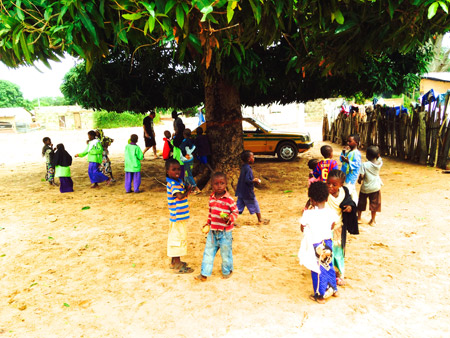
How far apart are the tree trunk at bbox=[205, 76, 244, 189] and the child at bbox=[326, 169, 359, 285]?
4.05 meters

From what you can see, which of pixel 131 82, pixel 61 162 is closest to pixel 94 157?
pixel 61 162

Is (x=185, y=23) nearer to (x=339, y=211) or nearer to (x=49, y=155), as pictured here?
(x=339, y=211)

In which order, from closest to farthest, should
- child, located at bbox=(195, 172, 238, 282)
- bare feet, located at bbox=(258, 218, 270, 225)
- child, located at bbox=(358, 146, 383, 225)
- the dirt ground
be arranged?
the dirt ground < child, located at bbox=(195, 172, 238, 282) < child, located at bbox=(358, 146, 383, 225) < bare feet, located at bbox=(258, 218, 270, 225)

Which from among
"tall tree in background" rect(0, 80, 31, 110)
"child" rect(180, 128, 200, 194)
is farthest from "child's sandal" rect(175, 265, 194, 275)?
"tall tree in background" rect(0, 80, 31, 110)

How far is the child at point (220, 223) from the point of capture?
11.9 ft

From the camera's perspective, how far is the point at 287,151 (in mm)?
11781

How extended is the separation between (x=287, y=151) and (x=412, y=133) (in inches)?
150

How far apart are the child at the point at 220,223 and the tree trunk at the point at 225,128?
377 centimetres

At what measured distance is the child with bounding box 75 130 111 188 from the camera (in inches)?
318

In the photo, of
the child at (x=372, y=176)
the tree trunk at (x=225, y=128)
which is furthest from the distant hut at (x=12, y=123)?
the child at (x=372, y=176)

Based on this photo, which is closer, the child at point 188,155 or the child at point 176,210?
the child at point 176,210

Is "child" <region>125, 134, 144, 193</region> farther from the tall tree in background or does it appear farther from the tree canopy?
the tall tree in background

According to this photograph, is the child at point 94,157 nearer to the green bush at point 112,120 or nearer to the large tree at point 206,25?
the large tree at point 206,25

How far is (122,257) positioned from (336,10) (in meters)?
3.75
